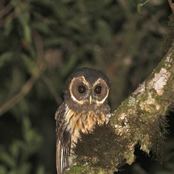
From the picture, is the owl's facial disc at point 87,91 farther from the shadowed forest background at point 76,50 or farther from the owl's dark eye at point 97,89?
the shadowed forest background at point 76,50

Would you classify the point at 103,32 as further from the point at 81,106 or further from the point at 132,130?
the point at 132,130

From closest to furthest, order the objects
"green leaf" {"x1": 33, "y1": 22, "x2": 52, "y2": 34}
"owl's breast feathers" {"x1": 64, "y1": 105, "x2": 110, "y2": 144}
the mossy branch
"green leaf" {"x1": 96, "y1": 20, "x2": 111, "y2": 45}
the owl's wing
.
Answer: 1. the mossy branch
2. "owl's breast feathers" {"x1": 64, "y1": 105, "x2": 110, "y2": 144}
3. the owl's wing
4. "green leaf" {"x1": 33, "y1": 22, "x2": 52, "y2": 34}
5. "green leaf" {"x1": 96, "y1": 20, "x2": 111, "y2": 45}

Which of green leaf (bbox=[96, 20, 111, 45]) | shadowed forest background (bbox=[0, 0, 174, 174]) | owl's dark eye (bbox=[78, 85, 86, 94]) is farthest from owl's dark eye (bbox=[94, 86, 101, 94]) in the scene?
green leaf (bbox=[96, 20, 111, 45])

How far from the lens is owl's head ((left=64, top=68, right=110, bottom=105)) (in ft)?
11.6

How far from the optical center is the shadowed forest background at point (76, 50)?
4.74 meters

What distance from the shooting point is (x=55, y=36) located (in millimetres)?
5188

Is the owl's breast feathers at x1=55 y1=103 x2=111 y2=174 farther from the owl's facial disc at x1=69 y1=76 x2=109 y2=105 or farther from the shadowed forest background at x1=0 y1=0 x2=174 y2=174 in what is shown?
the shadowed forest background at x1=0 y1=0 x2=174 y2=174

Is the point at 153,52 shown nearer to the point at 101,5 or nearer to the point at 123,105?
the point at 101,5

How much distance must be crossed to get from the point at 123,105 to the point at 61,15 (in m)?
2.35

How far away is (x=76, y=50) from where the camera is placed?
5.35 metres

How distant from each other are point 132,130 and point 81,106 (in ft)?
3.35

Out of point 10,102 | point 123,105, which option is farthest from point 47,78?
point 123,105

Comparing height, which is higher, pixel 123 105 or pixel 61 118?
pixel 61 118

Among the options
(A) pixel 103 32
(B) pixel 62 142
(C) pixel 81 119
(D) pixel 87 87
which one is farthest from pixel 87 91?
(A) pixel 103 32
